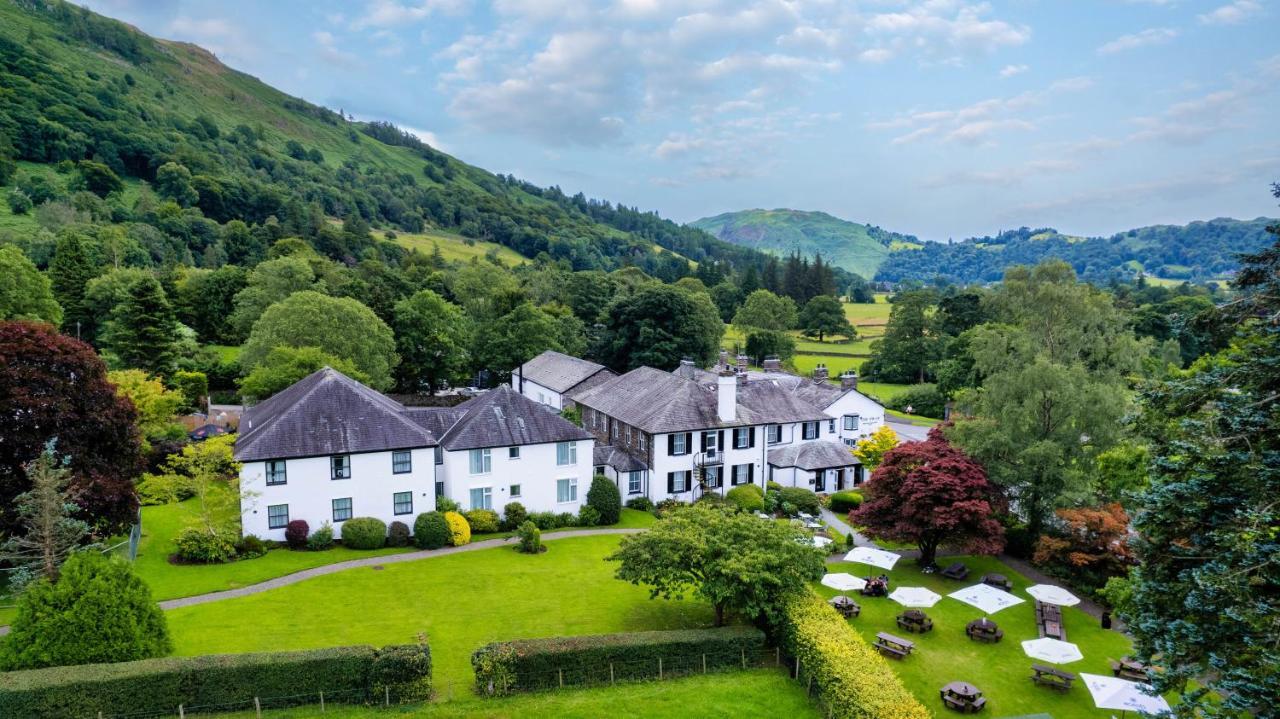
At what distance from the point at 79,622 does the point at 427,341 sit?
51146 millimetres

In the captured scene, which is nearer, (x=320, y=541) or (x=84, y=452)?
(x=84, y=452)

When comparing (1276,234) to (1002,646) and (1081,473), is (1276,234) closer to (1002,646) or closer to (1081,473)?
(1002,646)

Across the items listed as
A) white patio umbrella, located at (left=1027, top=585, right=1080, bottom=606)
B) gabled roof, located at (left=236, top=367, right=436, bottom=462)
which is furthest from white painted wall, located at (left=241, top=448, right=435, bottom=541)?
white patio umbrella, located at (left=1027, top=585, right=1080, bottom=606)

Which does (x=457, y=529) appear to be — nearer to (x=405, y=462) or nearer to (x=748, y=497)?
(x=405, y=462)

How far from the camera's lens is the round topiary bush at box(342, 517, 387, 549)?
3456 cm

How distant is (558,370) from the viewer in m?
64.6

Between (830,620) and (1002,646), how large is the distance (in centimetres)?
835

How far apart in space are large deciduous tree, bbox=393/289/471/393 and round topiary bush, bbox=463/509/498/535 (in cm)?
3469

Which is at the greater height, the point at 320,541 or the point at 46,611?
the point at 46,611

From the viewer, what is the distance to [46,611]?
1948cm

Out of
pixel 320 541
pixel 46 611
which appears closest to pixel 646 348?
pixel 320 541

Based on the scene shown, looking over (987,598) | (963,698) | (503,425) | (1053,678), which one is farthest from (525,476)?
(1053,678)

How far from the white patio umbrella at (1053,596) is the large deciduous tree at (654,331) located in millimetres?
49731

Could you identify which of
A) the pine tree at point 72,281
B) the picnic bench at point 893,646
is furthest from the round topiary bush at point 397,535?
the pine tree at point 72,281
